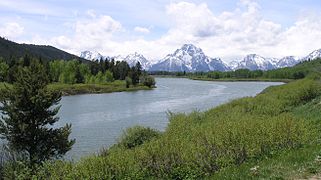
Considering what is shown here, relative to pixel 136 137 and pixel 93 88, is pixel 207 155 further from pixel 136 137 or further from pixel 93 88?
pixel 93 88

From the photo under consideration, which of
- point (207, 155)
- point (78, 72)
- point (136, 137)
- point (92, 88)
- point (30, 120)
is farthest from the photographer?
point (78, 72)

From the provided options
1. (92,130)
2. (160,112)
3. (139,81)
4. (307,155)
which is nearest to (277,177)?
(307,155)

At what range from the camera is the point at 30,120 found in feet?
104

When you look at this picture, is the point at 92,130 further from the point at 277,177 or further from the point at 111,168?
the point at 277,177

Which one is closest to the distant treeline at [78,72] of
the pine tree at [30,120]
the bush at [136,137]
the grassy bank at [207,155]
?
the bush at [136,137]

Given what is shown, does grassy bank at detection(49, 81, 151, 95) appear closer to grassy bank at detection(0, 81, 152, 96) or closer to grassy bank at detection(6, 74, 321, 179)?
grassy bank at detection(0, 81, 152, 96)

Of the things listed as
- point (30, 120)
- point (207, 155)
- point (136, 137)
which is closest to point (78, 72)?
point (136, 137)

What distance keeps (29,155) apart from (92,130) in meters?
22.6

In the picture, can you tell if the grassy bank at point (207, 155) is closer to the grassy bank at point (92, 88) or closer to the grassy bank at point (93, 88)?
the grassy bank at point (92, 88)

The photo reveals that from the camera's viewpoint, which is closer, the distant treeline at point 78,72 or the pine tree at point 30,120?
the pine tree at point 30,120

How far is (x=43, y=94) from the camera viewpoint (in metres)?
31.9

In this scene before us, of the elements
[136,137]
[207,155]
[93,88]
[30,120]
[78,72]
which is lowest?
[93,88]

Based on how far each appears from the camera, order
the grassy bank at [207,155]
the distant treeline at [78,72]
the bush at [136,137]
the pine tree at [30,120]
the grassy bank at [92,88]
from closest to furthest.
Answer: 1. the grassy bank at [207,155]
2. the pine tree at [30,120]
3. the bush at [136,137]
4. the grassy bank at [92,88]
5. the distant treeline at [78,72]

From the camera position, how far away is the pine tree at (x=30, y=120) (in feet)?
102
